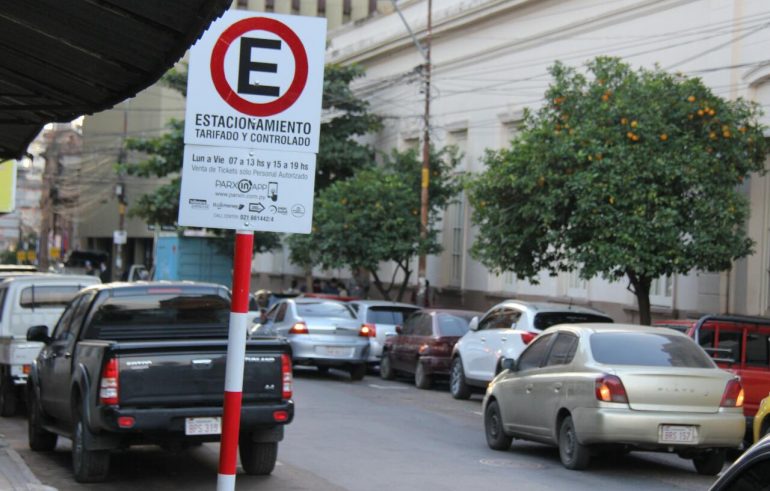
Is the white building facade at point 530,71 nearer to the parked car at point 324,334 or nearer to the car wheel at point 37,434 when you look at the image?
the parked car at point 324,334

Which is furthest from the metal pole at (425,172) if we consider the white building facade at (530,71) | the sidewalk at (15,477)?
the sidewalk at (15,477)

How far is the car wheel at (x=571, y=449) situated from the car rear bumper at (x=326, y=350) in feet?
36.7

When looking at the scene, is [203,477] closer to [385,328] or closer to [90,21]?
[90,21]

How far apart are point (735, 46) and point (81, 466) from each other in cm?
1733

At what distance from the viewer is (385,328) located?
1032 inches

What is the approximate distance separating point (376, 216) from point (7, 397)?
17439 mm

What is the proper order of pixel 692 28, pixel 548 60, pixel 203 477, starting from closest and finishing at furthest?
1. pixel 203 477
2. pixel 692 28
3. pixel 548 60

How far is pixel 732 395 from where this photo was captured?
12.2 meters

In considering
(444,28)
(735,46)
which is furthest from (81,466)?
(444,28)

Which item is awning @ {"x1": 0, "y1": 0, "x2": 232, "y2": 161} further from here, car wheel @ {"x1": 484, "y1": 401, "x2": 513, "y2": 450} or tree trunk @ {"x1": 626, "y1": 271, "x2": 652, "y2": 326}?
tree trunk @ {"x1": 626, "y1": 271, "x2": 652, "y2": 326}

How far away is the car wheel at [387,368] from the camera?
25014 mm

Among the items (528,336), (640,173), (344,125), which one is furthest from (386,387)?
(344,125)

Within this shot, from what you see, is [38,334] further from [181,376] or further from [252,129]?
[252,129]

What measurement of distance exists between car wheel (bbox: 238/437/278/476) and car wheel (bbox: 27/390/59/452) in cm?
250
